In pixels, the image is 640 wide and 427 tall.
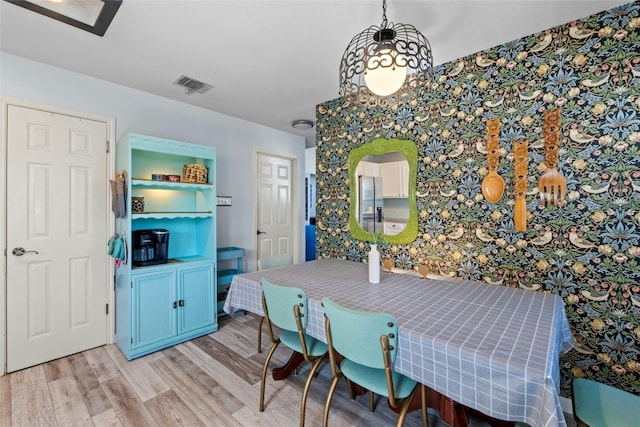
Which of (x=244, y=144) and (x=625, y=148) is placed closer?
(x=625, y=148)

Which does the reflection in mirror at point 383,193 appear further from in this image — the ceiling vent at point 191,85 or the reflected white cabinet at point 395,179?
the ceiling vent at point 191,85

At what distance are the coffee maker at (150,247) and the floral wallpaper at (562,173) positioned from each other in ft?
7.48

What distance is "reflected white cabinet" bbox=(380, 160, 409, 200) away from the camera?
101 inches

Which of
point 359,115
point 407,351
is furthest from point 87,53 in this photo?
point 407,351

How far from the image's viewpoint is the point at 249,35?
78.7 inches

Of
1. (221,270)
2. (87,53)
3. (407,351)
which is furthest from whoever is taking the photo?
(221,270)

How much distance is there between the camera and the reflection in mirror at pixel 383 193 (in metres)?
2.59

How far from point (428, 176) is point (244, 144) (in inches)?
97.4

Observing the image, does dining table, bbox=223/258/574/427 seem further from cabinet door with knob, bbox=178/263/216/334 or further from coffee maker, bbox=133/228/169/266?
coffee maker, bbox=133/228/169/266

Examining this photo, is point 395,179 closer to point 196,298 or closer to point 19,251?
point 196,298

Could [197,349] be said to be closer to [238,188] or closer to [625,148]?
[238,188]

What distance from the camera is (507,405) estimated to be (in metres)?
0.99

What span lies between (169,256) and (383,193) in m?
2.32

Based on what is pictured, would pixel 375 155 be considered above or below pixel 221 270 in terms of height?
above
